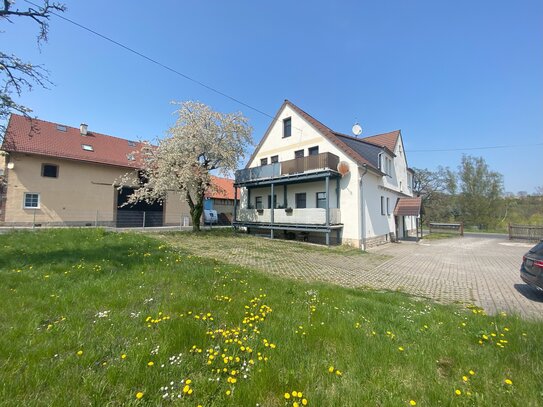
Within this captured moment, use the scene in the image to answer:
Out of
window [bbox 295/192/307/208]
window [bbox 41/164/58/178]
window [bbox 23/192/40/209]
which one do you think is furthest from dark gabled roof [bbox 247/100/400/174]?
window [bbox 23/192/40/209]

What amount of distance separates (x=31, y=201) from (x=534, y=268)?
29.1 m

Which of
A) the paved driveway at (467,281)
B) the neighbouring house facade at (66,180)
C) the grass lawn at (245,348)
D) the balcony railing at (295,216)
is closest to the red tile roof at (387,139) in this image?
the balcony railing at (295,216)

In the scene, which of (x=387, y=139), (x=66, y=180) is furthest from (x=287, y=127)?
(x=66, y=180)

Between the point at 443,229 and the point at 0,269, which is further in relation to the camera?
the point at 443,229

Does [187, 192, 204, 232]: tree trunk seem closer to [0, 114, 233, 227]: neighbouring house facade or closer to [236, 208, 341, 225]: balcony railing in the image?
[0, 114, 233, 227]: neighbouring house facade

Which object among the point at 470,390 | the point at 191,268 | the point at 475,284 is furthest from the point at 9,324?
the point at 475,284

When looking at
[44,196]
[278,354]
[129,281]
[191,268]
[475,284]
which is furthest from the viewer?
[44,196]

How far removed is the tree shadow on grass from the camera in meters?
6.44

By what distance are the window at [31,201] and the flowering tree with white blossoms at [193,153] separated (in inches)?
356

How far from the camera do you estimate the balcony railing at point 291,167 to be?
52.6 feet

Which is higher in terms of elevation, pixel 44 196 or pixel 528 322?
pixel 44 196

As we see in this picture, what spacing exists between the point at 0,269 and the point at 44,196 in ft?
61.3

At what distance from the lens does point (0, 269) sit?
6035mm

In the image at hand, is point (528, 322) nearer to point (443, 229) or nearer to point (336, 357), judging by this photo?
point (336, 357)
